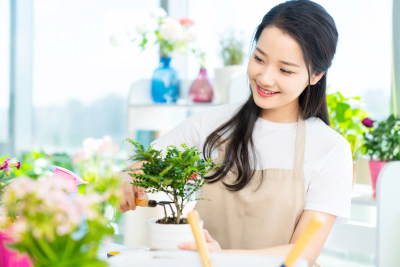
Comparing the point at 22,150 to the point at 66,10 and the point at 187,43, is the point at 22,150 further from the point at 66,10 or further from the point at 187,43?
the point at 187,43

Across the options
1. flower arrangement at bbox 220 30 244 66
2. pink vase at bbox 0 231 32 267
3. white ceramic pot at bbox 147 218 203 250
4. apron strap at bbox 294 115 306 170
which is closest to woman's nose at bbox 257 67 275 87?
apron strap at bbox 294 115 306 170

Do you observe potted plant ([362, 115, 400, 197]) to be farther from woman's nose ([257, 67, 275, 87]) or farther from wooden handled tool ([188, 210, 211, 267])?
wooden handled tool ([188, 210, 211, 267])

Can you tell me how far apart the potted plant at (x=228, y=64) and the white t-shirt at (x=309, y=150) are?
0.81m

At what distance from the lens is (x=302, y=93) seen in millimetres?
1464

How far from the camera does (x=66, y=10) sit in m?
3.79

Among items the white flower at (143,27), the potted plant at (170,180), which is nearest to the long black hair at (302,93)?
the potted plant at (170,180)

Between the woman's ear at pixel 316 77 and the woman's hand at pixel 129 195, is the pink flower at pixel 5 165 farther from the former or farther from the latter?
the woman's ear at pixel 316 77

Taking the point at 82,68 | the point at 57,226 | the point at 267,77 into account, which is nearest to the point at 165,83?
the point at 82,68

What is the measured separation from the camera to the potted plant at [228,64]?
7.77 feet

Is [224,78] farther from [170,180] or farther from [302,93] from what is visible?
[170,180]

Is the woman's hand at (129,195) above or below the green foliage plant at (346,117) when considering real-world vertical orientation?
below

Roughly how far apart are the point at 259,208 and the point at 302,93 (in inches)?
14.4

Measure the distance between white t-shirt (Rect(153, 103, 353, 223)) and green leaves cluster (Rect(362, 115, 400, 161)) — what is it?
59 cm

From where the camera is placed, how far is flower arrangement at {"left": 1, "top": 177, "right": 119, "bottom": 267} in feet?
1.62
